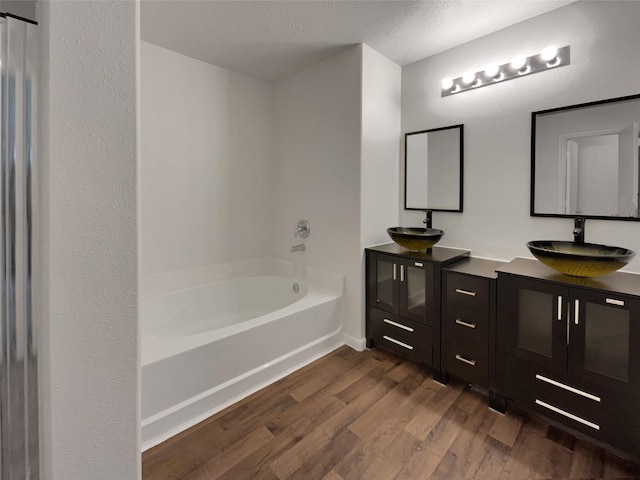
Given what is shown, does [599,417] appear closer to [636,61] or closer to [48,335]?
[636,61]

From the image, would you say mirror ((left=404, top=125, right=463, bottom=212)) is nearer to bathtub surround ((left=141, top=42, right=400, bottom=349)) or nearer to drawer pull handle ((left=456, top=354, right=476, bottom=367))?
bathtub surround ((left=141, top=42, right=400, bottom=349))

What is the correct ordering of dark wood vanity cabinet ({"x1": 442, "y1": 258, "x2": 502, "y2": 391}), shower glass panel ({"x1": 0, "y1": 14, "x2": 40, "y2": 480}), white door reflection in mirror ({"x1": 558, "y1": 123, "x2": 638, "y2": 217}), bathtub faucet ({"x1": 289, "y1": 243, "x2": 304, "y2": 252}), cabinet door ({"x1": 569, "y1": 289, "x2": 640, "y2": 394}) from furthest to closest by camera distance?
bathtub faucet ({"x1": 289, "y1": 243, "x2": 304, "y2": 252}), dark wood vanity cabinet ({"x1": 442, "y1": 258, "x2": 502, "y2": 391}), white door reflection in mirror ({"x1": 558, "y1": 123, "x2": 638, "y2": 217}), cabinet door ({"x1": 569, "y1": 289, "x2": 640, "y2": 394}), shower glass panel ({"x1": 0, "y1": 14, "x2": 40, "y2": 480})

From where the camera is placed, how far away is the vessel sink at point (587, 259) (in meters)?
1.51

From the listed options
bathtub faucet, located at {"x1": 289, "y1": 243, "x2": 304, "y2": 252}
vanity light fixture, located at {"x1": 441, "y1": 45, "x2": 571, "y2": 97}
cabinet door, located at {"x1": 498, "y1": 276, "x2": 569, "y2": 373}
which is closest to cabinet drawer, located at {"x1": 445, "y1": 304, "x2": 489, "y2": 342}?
cabinet door, located at {"x1": 498, "y1": 276, "x2": 569, "y2": 373}

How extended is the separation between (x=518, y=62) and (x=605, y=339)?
1794 millimetres

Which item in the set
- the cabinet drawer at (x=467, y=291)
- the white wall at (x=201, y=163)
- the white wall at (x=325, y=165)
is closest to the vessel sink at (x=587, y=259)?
the cabinet drawer at (x=467, y=291)

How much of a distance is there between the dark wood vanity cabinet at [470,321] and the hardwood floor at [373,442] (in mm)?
186

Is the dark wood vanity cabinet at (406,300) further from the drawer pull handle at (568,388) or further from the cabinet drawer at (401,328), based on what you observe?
the drawer pull handle at (568,388)

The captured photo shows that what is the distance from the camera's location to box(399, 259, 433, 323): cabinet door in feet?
7.11

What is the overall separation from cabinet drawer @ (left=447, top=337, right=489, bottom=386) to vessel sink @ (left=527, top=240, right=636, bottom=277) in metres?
0.61

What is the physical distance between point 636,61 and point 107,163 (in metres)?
2.64

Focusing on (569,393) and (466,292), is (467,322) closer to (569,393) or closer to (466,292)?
(466,292)

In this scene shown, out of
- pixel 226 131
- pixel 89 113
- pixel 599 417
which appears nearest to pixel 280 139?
pixel 226 131

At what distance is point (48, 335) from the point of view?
734mm
